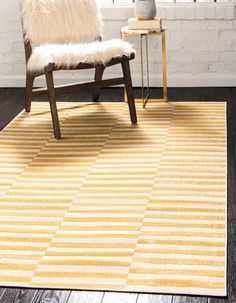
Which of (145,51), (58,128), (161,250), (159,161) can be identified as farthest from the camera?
(145,51)

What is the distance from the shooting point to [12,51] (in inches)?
203

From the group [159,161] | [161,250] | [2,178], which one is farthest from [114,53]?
[161,250]

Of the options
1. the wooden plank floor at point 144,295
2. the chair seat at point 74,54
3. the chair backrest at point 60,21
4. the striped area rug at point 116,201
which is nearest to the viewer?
the wooden plank floor at point 144,295

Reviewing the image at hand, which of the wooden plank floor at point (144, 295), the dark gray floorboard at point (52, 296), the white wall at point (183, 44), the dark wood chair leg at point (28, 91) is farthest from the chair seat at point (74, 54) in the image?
the dark gray floorboard at point (52, 296)

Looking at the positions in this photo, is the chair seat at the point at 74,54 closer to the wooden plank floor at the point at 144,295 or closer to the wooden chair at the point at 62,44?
the wooden chair at the point at 62,44

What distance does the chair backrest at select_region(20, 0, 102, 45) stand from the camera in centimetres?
434

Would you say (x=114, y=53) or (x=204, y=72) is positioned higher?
(x=114, y=53)

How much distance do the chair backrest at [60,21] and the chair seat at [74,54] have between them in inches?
6.5

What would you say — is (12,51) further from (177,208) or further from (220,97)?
(177,208)

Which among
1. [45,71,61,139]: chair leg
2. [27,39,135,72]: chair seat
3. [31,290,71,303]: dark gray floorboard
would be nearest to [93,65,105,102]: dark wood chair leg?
[27,39,135,72]: chair seat

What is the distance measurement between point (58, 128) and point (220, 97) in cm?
131

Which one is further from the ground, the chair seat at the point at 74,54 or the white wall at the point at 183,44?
the chair seat at the point at 74,54

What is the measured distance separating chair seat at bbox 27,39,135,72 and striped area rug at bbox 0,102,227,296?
15.6 inches

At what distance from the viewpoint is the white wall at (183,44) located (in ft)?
16.1
